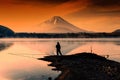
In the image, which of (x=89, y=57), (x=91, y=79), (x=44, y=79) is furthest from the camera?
(x=89, y=57)

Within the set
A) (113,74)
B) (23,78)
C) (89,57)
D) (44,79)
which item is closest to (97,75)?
(113,74)

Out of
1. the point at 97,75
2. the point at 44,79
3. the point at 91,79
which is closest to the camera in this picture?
the point at 91,79

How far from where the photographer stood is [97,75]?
105 feet

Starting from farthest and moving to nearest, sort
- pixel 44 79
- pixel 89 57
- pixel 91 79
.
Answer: pixel 89 57 < pixel 44 79 < pixel 91 79

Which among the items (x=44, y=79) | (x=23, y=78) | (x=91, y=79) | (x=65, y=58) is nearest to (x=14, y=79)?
(x=23, y=78)

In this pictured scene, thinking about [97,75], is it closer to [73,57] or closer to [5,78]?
[5,78]

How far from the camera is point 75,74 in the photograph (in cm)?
2969

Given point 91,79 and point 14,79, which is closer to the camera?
point 91,79

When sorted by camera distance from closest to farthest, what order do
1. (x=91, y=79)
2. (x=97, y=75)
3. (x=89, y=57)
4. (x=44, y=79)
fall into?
1. (x=91, y=79)
2. (x=97, y=75)
3. (x=44, y=79)
4. (x=89, y=57)

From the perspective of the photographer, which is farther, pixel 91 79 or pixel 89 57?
pixel 89 57

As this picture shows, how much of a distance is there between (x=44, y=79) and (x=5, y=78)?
5.45 metres

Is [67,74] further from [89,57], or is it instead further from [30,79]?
[89,57]

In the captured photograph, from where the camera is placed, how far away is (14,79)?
40.2 metres

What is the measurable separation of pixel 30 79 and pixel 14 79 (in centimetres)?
223
